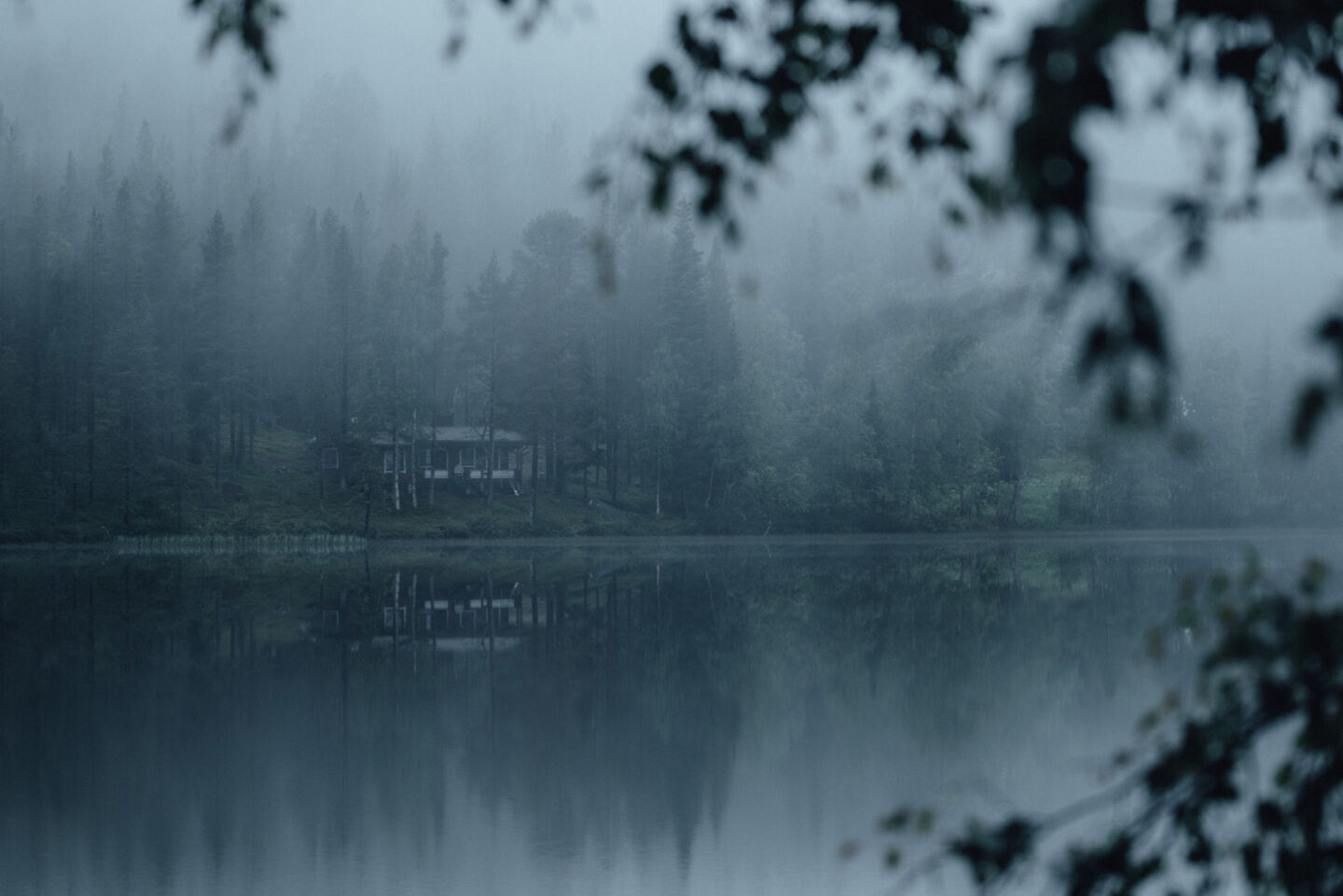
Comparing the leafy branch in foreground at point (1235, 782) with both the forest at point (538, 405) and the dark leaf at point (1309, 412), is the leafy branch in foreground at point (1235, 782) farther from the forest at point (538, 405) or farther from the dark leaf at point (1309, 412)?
the forest at point (538, 405)

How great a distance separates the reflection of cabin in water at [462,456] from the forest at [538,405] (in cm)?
80

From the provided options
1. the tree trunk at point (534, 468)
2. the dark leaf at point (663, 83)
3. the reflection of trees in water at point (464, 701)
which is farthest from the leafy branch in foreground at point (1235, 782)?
the tree trunk at point (534, 468)

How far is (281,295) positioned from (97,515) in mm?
25142

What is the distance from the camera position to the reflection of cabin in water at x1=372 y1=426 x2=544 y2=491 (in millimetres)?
67438

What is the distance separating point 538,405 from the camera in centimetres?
6669

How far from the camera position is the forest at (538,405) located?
63656 mm

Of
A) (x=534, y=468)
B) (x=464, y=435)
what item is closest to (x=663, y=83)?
(x=534, y=468)

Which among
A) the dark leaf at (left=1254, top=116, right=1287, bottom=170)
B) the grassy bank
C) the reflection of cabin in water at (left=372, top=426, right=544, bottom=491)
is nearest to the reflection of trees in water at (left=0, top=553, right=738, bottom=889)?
the dark leaf at (left=1254, top=116, right=1287, bottom=170)

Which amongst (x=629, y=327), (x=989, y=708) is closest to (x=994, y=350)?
(x=629, y=327)

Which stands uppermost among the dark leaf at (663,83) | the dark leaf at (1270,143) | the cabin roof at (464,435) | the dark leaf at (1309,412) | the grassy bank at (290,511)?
the cabin roof at (464,435)

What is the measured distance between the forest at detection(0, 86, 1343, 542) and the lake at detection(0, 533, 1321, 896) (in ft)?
90.0

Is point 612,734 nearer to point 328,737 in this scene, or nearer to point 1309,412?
point 328,737

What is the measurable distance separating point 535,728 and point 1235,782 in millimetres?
14467

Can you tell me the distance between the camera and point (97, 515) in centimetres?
5997
